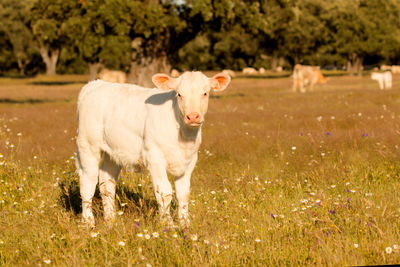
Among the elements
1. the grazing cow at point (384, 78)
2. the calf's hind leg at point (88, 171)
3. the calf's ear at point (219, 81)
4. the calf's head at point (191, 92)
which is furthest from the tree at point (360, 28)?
the calf's head at point (191, 92)

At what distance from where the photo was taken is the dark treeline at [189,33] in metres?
25.0

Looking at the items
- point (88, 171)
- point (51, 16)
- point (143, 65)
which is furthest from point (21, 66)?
point (88, 171)

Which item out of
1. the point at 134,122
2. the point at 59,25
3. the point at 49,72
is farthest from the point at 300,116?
the point at 49,72

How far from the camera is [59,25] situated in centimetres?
2755

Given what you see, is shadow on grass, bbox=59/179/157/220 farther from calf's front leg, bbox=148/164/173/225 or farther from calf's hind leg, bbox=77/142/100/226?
calf's front leg, bbox=148/164/173/225

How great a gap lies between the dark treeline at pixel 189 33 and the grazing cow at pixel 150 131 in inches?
34.3

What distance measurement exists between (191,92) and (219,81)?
0.65 meters

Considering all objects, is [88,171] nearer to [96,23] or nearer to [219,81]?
[219,81]

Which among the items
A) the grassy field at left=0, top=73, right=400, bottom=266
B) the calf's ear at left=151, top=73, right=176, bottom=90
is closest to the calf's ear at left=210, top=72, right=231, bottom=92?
the calf's ear at left=151, top=73, right=176, bottom=90

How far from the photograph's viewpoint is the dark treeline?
25.0 meters

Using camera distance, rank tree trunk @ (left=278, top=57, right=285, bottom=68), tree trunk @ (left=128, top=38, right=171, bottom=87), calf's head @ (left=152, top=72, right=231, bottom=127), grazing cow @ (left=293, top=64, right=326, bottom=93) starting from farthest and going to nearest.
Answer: tree trunk @ (left=278, top=57, right=285, bottom=68)
grazing cow @ (left=293, top=64, right=326, bottom=93)
tree trunk @ (left=128, top=38, right=171, bottom=87)
calf's head @ (left=152, top=72, right=231, bottom=127)

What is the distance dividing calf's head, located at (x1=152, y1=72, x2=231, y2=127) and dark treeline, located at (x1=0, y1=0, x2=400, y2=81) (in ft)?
2.69

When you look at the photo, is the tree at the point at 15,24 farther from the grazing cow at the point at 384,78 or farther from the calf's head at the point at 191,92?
the calf's head at the point at 191,92

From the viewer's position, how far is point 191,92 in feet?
18.5
